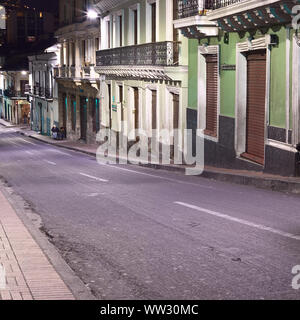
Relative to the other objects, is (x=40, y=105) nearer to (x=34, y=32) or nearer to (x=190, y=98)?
(x=34, y=32)

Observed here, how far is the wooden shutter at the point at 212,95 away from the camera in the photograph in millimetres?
20300

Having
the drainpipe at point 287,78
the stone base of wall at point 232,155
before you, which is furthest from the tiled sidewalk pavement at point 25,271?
the drainpipe at point 287,78

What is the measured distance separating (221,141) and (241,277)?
12871 millimetres

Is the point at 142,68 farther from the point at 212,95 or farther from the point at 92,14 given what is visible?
the point at 92,14

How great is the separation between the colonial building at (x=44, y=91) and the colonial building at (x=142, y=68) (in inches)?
699

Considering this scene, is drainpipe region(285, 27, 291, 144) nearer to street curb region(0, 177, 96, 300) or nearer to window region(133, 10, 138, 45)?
street curb region(0, 177, 96, 300)

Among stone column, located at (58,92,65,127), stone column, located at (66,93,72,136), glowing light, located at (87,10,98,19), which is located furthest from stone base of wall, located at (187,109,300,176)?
stone column, located at (58,92,65,127)

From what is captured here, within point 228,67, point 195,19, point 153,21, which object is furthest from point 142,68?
point 228,67

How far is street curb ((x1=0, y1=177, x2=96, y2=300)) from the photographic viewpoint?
20.8ft

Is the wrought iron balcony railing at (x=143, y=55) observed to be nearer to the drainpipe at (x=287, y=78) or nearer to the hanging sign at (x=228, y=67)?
the hanging sign at (x=228, y=67)

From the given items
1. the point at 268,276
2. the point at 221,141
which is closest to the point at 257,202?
the point at 268,276

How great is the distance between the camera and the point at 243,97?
58.1 ft

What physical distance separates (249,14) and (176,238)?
861 centimetres

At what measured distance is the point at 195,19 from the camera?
1975 centimetres
